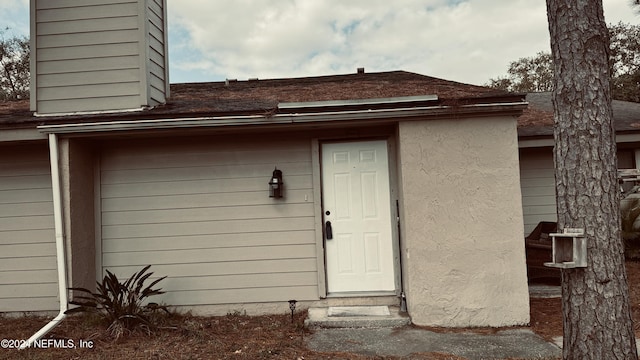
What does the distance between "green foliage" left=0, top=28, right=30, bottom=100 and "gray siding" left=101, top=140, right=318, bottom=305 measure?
67.8 feet

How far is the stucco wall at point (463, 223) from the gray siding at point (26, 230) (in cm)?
448

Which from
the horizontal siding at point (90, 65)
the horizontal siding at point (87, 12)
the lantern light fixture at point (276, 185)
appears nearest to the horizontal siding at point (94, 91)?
the horizontal siding at point (90, 65)

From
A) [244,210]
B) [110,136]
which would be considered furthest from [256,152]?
[110,136]

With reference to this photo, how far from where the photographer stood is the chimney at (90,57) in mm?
5129

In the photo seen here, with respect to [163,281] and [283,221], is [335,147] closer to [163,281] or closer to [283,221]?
[283,221]

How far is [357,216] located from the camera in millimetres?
5078

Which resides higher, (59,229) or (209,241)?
(59,229)

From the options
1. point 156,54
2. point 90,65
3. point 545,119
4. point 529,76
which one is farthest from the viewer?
point 529,76

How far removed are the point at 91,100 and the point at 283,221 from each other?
2841 millimetres

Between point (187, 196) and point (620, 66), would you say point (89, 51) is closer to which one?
point (187, 196)

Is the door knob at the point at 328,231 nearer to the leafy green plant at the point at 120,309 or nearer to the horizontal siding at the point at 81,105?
the leafy green plant at the point at 120,309

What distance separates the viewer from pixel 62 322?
179 inches

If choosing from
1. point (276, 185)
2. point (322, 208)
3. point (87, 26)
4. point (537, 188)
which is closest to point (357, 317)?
point (322, 208)

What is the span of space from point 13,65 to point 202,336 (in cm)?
2351
